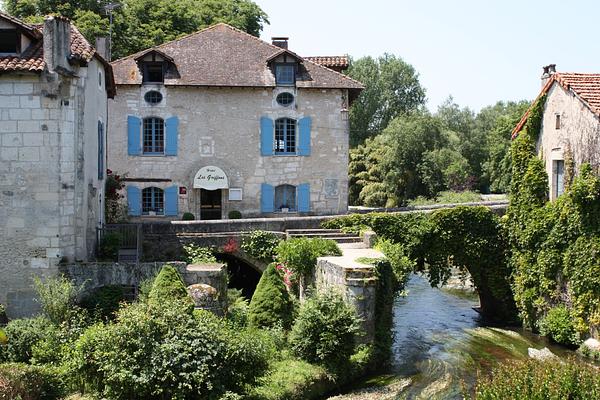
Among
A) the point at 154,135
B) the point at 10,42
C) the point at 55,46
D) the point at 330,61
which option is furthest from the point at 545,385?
the point at 330,61

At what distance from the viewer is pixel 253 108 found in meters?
28.2

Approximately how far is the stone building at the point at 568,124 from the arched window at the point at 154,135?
13.3 metres

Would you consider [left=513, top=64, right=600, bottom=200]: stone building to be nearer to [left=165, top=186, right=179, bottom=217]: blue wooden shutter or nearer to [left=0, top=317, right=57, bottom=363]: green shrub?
[left=165, top=186, right=179, bottom=217]: blue wooden shutter

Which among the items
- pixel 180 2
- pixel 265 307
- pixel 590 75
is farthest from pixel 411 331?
pixel 180 2

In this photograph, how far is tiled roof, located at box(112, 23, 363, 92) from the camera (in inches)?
1097

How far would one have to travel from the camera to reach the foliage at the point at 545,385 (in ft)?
39.2

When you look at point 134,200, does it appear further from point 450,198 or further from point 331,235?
point 450,198

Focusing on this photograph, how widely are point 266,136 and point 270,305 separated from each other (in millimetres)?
11022

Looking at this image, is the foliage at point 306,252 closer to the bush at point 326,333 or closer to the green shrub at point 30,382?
the bush at point 326,333

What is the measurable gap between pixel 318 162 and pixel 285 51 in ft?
14.4

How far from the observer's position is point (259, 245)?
73.3 feet

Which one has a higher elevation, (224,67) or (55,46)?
(224,67)

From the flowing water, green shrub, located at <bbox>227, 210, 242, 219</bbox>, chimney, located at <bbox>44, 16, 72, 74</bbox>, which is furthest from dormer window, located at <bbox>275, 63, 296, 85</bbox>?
chimney, located at <bbox>44, 16, 72, 74</bbox>

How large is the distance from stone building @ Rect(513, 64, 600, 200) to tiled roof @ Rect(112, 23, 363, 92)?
778cm
